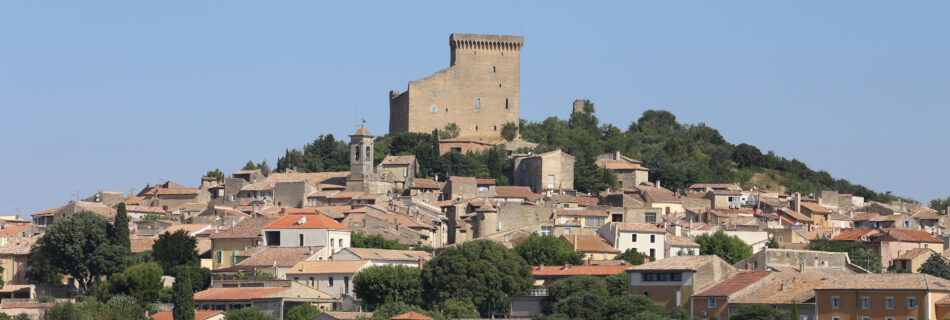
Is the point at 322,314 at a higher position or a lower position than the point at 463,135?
lower

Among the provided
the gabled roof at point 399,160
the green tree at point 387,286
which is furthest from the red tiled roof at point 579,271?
the gabled roof at point 399,160

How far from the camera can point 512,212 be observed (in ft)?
228

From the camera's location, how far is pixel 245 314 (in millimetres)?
50375

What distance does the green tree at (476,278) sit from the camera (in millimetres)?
53938

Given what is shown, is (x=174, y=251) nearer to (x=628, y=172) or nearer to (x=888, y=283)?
(x=888, y=283)

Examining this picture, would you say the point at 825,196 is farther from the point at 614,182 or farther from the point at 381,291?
the point at 381,291

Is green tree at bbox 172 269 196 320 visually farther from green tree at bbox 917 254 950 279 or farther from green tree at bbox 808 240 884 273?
green tree at bbox 917 254 950 279

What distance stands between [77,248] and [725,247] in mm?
26196

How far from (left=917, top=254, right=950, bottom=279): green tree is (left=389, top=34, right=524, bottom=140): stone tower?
37.7m

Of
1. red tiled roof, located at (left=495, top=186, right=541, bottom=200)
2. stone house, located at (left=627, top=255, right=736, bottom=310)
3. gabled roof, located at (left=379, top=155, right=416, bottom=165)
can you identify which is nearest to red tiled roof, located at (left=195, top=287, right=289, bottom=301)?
stone house, located at (left=627, top=255, right=736, bottom=310)

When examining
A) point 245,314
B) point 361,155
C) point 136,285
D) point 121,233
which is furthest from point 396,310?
point 361,155

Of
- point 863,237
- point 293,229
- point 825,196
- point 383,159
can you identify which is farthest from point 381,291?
point 825,196

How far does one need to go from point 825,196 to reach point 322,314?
4645 cm

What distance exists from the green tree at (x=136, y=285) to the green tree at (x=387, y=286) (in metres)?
7.56
